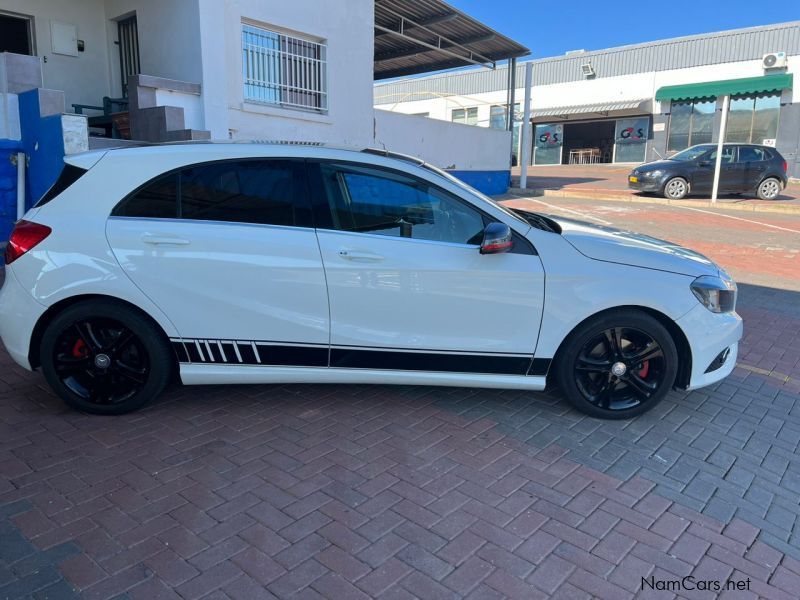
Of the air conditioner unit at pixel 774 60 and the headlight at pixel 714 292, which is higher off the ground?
the air conditioner unit at pixel 774 60

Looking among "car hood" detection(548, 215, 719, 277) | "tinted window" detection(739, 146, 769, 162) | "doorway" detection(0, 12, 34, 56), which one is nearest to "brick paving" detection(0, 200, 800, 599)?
"car hood" detection(548, 215, 719, 277)

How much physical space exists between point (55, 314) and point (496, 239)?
2.71 m

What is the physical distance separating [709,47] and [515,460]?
1337 inches

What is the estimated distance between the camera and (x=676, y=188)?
18.1 metres

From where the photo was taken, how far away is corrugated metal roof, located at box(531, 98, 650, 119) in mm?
32594

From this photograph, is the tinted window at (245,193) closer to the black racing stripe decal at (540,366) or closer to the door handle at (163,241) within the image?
the door handle at (163,241)

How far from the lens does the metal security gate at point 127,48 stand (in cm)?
1082

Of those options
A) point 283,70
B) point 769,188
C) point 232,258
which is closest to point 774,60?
point 769,188

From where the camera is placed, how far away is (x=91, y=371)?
12.6ft

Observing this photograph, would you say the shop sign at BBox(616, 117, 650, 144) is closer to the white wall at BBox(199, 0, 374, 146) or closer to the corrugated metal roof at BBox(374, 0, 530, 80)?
the corrugated metal roof at BBox(374, 0, 530, 80)

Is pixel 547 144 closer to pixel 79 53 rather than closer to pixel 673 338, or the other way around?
pixel 79 53

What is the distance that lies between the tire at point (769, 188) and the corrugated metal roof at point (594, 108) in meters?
15.5

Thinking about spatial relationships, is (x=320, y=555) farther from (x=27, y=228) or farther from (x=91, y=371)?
(x=27, y=228)

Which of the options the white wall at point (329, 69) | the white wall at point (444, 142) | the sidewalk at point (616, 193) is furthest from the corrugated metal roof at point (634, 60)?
the white wall at point (329, 69)
